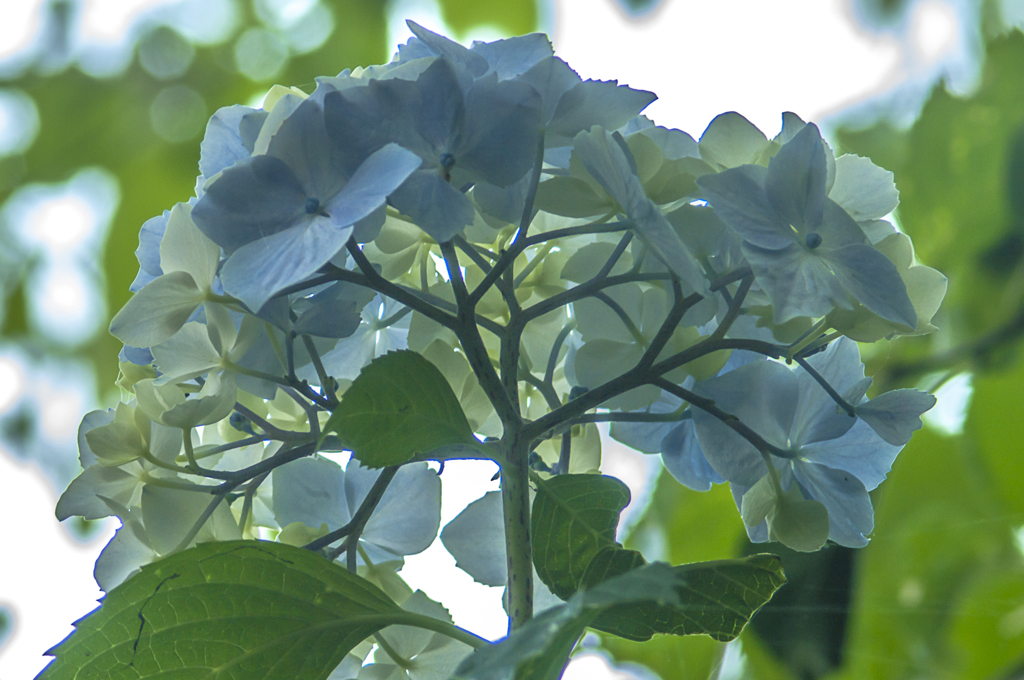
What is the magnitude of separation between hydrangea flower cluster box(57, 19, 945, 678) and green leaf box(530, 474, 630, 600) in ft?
0.05

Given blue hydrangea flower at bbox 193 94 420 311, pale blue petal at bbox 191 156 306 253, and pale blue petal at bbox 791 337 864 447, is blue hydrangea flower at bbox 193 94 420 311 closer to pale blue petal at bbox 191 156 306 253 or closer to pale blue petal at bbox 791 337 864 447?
pale blue petal at bbox 191 156 306 253

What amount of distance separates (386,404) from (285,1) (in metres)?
0.56

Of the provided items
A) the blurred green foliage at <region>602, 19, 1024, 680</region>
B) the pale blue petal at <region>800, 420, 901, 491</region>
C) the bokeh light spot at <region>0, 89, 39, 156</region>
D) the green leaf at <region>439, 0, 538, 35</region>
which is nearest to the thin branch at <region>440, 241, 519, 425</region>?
the pale blue petal at <region>800, 420, 901, 491</region>

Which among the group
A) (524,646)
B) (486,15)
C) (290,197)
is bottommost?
(524,646)

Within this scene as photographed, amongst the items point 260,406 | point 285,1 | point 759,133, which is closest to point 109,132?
point 285,1

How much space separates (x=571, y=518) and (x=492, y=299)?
75mm

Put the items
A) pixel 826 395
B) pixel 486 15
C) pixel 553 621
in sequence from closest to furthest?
pixel 553 621
pixel 826 395
pixel 486 15

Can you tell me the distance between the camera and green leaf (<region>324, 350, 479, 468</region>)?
169mm

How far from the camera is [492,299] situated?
0.25 m

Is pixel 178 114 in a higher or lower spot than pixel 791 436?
higher

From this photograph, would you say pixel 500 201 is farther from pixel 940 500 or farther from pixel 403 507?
pixel 940 500

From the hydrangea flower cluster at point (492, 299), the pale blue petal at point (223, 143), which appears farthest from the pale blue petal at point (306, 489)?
the pale blue petal at point (223, 143)

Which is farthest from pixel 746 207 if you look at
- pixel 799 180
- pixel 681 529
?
pixel 681 529

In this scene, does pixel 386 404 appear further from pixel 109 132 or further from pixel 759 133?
pixel 109 132
